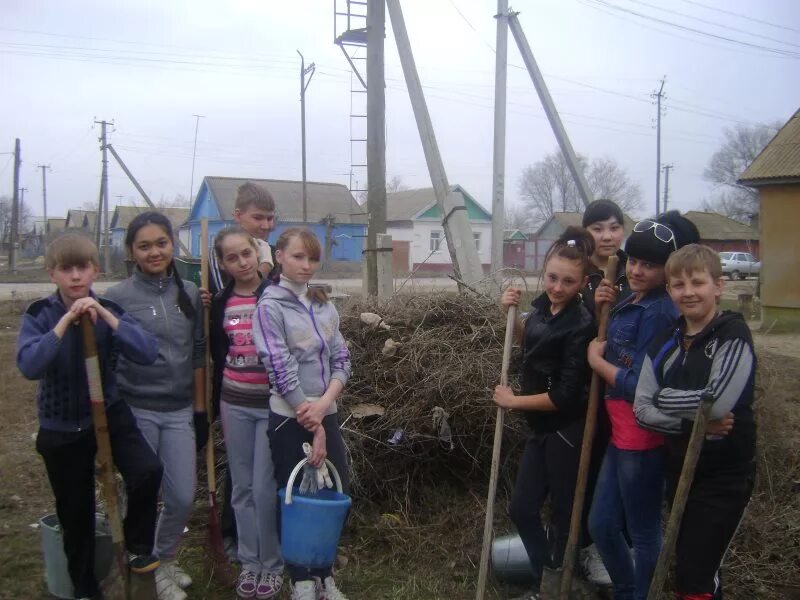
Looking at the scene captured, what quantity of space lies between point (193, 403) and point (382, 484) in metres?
1.34

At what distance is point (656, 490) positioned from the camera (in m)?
2.72

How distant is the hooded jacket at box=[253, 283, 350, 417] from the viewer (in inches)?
116

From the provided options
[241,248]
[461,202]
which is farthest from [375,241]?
[241,248]

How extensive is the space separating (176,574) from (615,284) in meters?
2.53

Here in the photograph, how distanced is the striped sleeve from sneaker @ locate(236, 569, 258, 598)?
211cm

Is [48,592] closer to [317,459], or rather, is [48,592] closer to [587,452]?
[317,459]

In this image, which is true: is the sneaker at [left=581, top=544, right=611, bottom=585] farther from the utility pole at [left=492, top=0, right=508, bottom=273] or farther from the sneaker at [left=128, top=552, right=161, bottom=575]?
the utility pole at [left=492, top=0, right=508, bottom=273]

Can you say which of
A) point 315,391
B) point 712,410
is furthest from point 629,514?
point 315,391

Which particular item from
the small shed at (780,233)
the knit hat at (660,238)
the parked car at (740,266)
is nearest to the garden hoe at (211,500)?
the knit hat at (660,238)

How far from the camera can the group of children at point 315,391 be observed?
A: 247 cm

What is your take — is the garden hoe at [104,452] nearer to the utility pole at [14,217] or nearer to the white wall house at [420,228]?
the utility pole at [14,217]

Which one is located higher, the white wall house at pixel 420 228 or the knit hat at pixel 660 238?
the white wall house at pixel 420 228

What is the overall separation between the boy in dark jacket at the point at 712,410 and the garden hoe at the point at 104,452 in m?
2.14

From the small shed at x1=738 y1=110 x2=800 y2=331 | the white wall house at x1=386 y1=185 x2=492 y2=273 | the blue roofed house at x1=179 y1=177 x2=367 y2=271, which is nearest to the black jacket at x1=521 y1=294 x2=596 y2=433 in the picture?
the small shed at x1=738 y1=110 x2=800 y2=331
